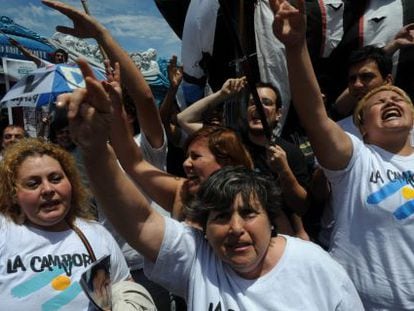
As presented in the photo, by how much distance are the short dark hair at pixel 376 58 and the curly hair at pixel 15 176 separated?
1.71m

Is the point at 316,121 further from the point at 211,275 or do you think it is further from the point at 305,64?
the point at 211,275

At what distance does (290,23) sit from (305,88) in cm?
23

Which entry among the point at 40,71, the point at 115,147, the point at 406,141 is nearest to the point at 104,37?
the point at 115,147

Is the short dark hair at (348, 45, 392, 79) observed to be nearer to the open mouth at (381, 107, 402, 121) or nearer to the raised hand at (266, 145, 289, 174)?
the open mouth at (381, 107, 402, 121)

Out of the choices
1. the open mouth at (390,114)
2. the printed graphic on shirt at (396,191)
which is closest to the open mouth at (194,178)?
the printed graphic on shirt at (396,191)

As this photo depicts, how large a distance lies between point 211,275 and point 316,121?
649 millimetres

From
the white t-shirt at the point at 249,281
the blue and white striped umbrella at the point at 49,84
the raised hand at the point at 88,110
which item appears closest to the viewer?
the raised hand at the point at 88,110

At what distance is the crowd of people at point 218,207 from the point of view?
1.51 meters

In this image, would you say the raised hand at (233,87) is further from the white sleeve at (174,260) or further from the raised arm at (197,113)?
the white sleeve at (174,260)

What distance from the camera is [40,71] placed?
14.5 feet

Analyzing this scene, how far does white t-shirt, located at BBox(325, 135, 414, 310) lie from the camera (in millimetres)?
1863

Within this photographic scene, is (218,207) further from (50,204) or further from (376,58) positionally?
(376,58)

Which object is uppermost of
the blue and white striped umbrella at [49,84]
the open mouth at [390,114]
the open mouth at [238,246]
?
the open mouth at [390,114]

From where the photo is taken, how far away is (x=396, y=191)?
6.23ft
